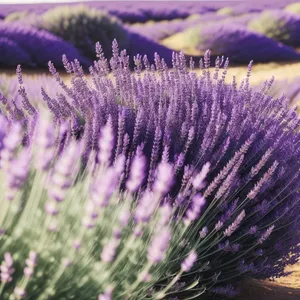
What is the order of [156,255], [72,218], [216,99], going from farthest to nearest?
[216,99] < [72,218] < [156,255]

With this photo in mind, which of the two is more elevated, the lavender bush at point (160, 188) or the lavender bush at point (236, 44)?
the lavender bush at point (160, 188)

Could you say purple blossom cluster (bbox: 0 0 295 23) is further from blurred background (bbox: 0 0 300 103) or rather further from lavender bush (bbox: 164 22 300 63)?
lavender bush (bbox: 164 22 300 63)

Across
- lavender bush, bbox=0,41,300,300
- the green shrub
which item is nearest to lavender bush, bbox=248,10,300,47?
the green shrub

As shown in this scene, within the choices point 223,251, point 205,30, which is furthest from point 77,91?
point 205,30

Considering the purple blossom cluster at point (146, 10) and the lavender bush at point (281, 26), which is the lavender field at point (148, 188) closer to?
the lavender bush at point (281, 26)

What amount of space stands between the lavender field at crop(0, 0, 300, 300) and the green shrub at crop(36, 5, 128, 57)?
1067 cm

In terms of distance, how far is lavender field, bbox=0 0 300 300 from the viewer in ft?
6.12

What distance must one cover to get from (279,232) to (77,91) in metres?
1.41

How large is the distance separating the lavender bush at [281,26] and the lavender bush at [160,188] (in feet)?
62.5

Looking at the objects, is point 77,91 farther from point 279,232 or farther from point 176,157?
point 279,232

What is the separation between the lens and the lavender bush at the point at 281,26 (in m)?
22.3

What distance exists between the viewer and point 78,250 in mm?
1903

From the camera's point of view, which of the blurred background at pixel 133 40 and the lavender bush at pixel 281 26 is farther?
the lavender bush at pixel 281 26

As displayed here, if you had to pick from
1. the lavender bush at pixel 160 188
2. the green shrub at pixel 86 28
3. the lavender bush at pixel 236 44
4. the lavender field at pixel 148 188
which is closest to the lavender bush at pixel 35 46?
the green shrub at pixel 86 28
